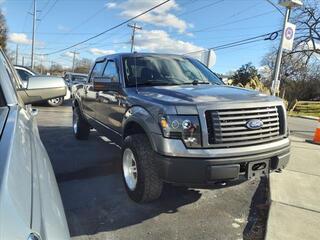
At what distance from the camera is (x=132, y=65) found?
18.0 ft

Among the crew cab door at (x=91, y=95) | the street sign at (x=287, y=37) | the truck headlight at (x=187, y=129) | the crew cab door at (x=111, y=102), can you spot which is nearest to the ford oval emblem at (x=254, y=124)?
the truck headlight at (x=187, y=129)

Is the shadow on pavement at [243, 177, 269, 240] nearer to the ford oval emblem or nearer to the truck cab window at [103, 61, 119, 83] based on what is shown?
the ford oval emblem

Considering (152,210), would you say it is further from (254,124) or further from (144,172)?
(254,124)

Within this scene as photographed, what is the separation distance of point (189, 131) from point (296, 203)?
2073 mm

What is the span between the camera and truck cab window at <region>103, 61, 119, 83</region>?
17.9ft

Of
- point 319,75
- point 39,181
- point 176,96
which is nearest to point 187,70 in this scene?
point 176,96

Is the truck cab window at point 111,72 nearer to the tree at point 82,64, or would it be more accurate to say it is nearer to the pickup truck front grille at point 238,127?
the pickup truck front grille at point 238,127

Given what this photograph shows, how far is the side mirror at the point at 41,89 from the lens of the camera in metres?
3.34

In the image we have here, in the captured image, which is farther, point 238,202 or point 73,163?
point 73,163

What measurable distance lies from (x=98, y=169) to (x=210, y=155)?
286 centimetres

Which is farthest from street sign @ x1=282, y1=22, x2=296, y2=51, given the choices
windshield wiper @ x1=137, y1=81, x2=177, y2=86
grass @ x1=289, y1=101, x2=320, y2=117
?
grass @ x1=289, y1=101, x2=320, y2=117

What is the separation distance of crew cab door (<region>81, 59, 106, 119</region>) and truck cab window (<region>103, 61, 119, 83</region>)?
39cm

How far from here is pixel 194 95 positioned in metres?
4.16

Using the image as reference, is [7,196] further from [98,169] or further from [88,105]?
[88,105]
